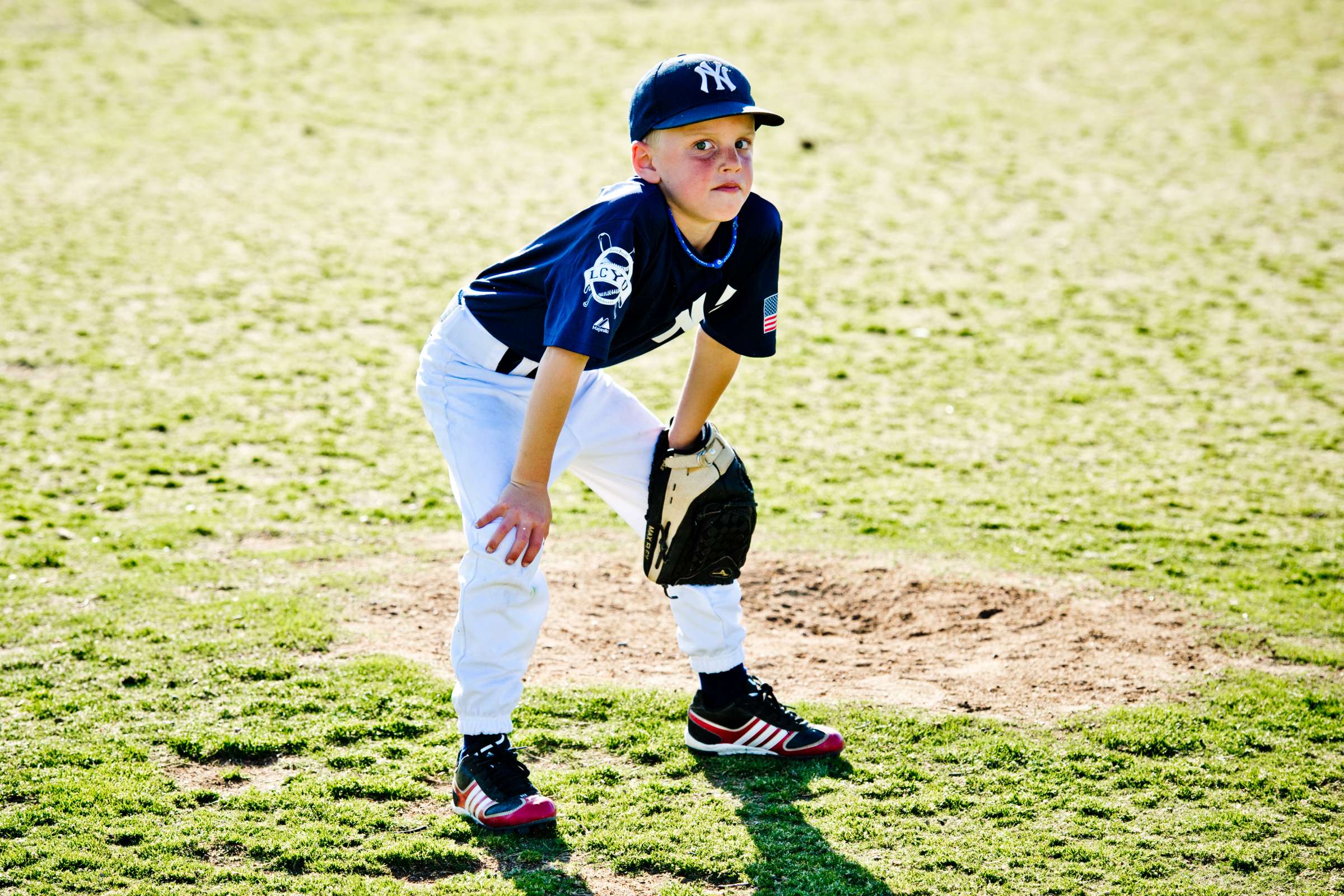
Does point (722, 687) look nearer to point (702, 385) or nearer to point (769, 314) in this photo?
point (702, 385)

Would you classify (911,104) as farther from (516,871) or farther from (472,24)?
(516,871)

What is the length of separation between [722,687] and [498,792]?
754mm

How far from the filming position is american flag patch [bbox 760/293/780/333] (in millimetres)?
3648

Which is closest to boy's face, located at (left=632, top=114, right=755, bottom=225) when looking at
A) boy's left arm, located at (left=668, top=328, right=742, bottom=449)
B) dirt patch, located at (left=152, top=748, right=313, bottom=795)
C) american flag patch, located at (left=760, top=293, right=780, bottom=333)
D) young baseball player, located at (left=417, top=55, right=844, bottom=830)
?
young baseball player, located at (left=417, top=55, right=844, bottom=830)

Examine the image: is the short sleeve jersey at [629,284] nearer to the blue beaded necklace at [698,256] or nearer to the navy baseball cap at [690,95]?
the blue beaded necklace at [698,256]

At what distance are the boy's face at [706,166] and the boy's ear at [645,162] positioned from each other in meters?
0.02

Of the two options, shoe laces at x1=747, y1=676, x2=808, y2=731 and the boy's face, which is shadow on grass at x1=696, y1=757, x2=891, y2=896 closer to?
shoe laces at x1=747, y1=676, x2=808, y2=731

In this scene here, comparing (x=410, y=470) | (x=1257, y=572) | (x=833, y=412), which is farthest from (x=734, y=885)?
(x=833, y=412)

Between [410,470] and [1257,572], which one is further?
[410,470]

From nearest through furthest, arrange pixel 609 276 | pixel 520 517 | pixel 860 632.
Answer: pixel 609 276, pixel 520 517, pixel 860 632

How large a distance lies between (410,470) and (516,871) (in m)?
3.08

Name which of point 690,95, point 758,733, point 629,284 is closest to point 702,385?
point 629,284

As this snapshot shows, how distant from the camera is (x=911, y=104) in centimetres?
1214

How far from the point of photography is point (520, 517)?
3.23m
